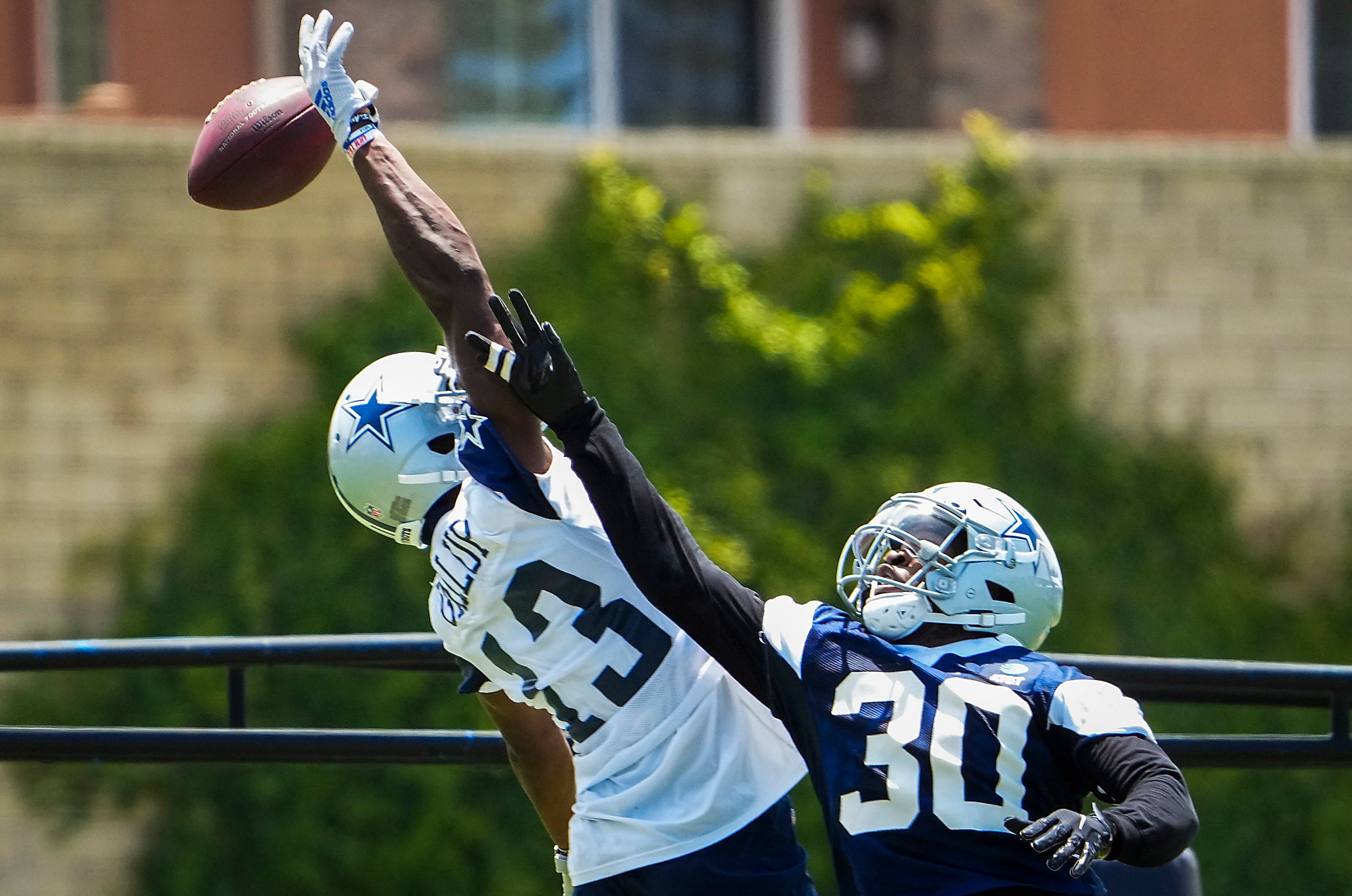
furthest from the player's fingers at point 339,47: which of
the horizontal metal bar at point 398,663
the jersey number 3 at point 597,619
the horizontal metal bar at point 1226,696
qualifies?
the horizontal metal bar at point 1226,696

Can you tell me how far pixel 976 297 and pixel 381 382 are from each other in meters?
5.40

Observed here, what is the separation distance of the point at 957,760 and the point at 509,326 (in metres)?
1.01

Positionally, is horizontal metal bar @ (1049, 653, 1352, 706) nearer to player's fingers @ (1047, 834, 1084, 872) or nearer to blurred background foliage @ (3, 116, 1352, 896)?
player's fingers @ (1047, 834, 1084, 872)

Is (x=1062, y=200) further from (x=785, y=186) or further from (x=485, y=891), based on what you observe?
(x=485, y=891)

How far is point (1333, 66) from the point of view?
33.6 ft

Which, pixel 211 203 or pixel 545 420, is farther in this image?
pixel 211 203

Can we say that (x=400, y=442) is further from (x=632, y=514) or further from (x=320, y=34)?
(x=320, y=34)

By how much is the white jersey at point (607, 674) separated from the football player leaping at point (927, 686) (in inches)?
7.4

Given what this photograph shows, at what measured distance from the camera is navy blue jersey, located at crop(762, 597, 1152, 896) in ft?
7.80

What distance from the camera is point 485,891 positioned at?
7293 millimetres

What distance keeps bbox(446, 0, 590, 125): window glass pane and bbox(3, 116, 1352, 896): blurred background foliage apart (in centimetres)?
205

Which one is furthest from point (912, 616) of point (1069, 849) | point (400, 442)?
point (400, 442)

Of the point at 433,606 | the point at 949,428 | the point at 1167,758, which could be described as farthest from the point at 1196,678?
the point at 949,428

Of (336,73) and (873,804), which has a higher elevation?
(336,73)
